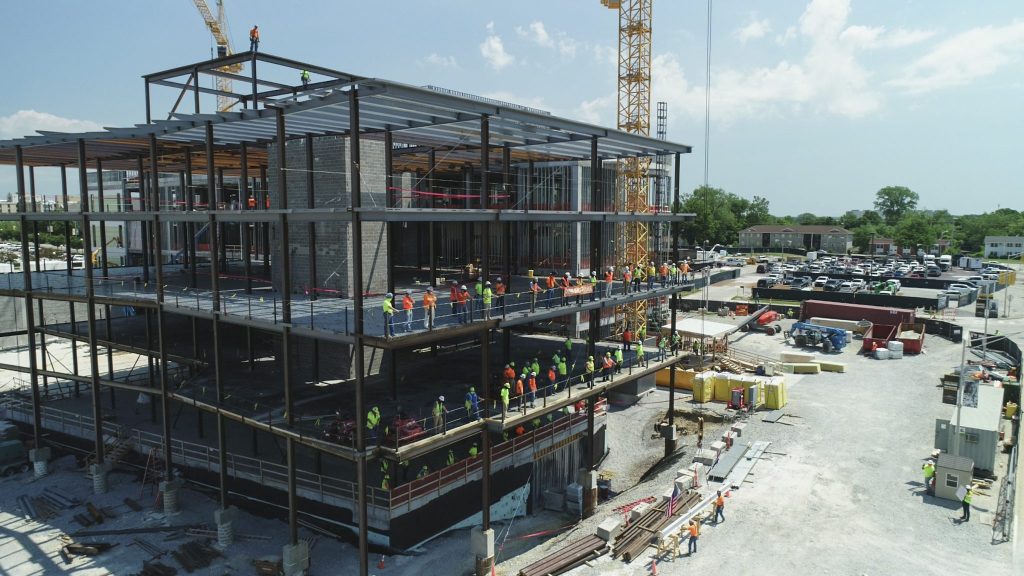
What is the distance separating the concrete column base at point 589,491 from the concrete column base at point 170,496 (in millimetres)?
14367

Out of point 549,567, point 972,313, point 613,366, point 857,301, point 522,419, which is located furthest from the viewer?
point 857,301

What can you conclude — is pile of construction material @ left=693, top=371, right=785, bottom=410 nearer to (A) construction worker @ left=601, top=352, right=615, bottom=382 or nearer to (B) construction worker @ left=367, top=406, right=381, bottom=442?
(A) construction worker @ left=601, top=352, right=615, bottom=382

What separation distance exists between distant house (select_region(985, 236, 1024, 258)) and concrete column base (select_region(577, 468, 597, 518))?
126184mm

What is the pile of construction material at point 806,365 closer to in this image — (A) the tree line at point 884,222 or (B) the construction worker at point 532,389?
(B) the construction worker at point 532,389

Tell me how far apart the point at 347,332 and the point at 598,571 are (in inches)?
391

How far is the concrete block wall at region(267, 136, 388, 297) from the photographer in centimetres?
2481

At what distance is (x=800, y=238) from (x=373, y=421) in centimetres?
13876

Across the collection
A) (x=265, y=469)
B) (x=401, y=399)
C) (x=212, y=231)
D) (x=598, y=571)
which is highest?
(x=212, y=231)

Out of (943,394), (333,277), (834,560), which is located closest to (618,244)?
(943,394)

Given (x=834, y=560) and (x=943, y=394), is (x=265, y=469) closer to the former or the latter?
(x=834, y=560)

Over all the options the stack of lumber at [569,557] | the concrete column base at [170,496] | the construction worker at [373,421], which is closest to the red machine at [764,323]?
the stack of lumber at [569,557]

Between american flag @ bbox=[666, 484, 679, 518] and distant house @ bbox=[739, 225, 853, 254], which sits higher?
distant house @ bbox=[739, 225, 853, 254]

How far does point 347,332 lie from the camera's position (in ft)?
55.0

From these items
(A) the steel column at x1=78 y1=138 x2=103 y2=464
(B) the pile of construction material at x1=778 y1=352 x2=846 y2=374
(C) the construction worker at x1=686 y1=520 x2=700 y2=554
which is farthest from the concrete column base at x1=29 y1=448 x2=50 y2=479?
(B) the pile of construction material at x1=778 y1=352 x2=846 y2=374
